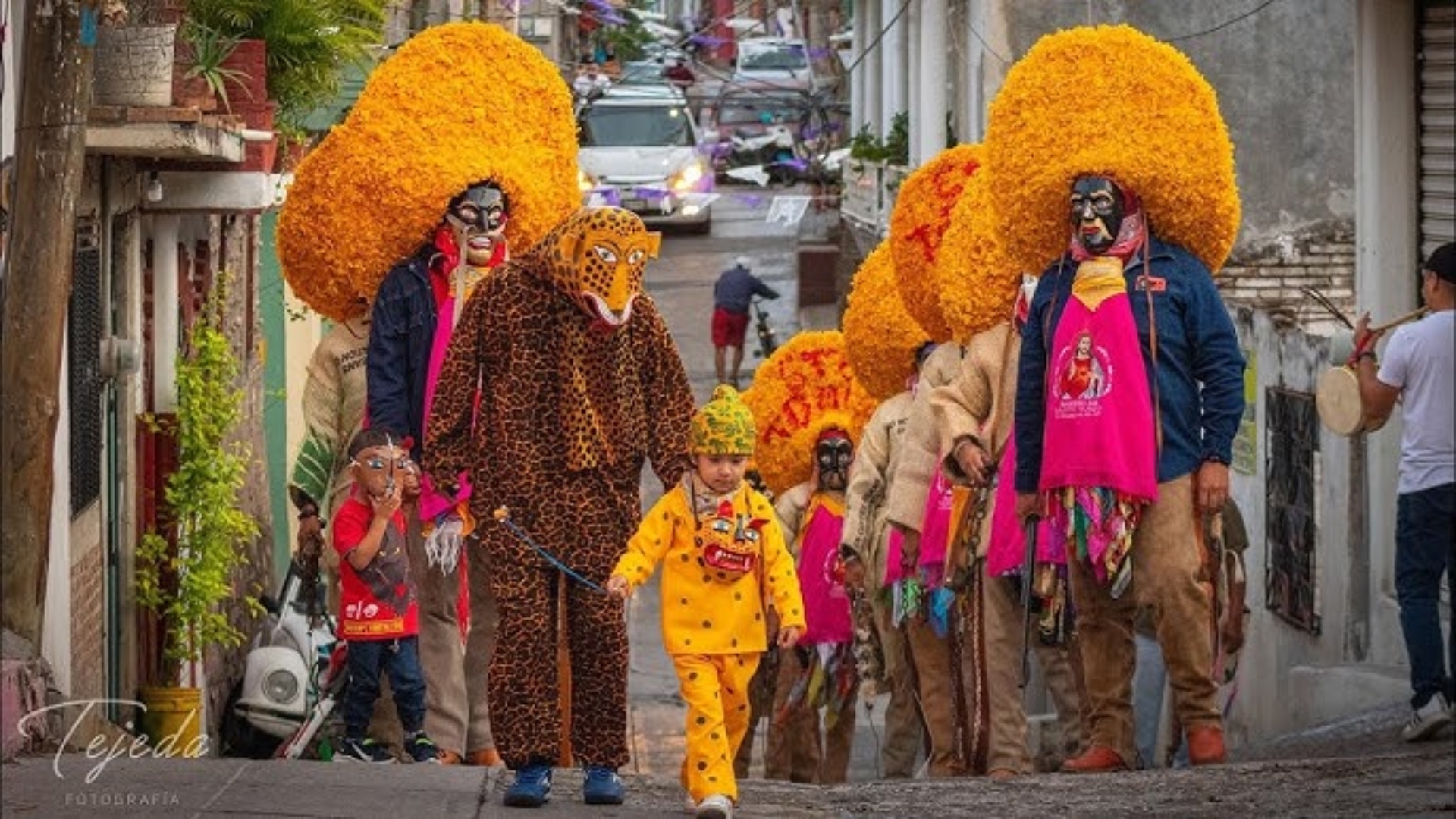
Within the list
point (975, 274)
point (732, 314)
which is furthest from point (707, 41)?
Answer: point (975, 274)

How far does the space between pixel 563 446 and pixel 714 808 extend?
1254 mm

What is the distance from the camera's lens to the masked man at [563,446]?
9.58 metres

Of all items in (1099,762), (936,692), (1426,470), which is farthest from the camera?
(936,692)

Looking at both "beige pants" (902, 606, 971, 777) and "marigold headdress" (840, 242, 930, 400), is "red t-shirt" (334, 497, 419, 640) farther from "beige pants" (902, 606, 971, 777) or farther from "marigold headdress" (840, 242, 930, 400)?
"marigold headdress" (840, 242, 930, 400)

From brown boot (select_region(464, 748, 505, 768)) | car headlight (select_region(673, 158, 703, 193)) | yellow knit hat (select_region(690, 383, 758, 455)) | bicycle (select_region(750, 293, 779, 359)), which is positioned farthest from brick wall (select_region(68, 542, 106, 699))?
car headlight (select_region(673, 158, 703, 193))

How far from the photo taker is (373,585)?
11672 millimetres

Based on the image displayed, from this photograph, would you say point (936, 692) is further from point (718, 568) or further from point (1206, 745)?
point (718, 568)

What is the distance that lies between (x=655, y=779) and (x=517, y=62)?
322 cm

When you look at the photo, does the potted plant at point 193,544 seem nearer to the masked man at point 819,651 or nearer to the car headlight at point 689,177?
the masked man at point 819,651

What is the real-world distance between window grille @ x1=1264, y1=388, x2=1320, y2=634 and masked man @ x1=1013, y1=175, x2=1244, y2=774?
467cm

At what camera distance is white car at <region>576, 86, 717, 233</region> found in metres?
42.8

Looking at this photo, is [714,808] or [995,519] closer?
[714,808]

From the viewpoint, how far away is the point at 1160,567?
34.8ft

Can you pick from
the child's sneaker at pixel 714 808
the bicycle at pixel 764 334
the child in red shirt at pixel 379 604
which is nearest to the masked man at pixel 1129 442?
the child's sneaker at pixel 714 808
